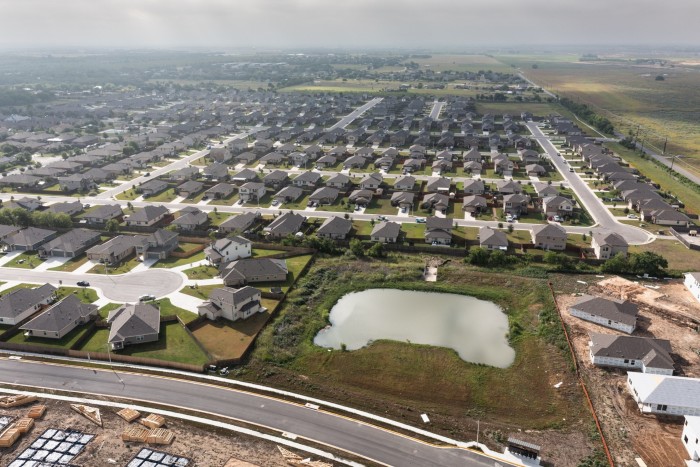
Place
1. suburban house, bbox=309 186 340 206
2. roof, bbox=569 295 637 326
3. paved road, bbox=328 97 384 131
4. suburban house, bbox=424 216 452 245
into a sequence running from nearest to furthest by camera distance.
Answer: roof, bbox=569 295 637 326 < suburban house, bbox=424 216 452 245 < suburban house, bbox=309 186 340 206 < paved road, bbox=328 97 384 131

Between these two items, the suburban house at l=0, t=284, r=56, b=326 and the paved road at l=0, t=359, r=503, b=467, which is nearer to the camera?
the paved road at l=0, t=359, r=503, b=467

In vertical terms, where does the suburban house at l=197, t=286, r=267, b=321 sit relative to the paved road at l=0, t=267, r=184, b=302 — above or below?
above

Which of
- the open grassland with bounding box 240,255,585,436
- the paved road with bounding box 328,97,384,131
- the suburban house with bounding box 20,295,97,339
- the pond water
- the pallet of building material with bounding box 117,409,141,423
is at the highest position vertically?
the paved road with bounding box 328,97,384,131

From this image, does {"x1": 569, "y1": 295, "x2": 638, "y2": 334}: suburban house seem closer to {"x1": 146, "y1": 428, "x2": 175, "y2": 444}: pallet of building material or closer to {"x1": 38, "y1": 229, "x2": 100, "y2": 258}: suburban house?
{"x1": 146, "y1": 428, "x2": 175, "y2": 444}: pallet of building material

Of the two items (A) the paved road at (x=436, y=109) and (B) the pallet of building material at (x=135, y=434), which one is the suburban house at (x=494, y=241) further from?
(A) the paved road at (x=436, y=109)

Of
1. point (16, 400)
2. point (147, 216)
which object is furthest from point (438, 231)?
point (16, 400)

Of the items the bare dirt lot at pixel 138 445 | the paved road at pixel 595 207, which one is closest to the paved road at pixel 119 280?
the bare dirt lot at pixel 138 445

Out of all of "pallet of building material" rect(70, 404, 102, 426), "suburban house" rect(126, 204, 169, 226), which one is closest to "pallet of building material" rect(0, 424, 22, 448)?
"pallet of building material" rect(70, 404, 102, 426)
